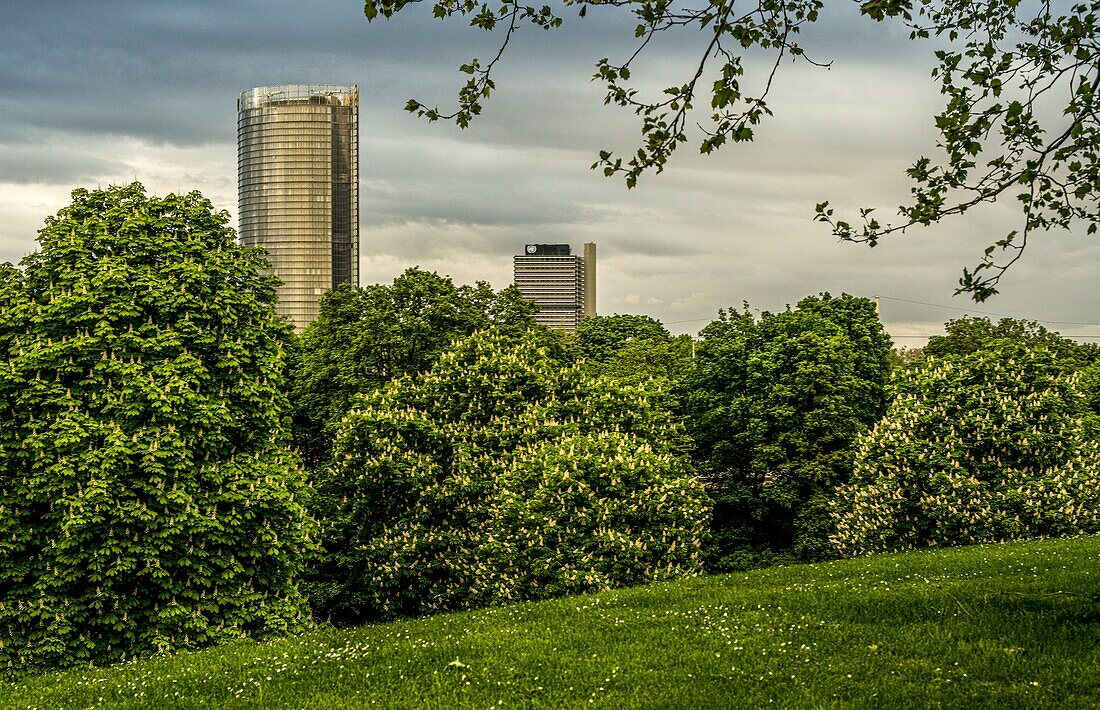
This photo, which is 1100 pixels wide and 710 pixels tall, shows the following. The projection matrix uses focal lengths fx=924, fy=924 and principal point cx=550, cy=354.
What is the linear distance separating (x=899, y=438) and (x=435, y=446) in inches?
744

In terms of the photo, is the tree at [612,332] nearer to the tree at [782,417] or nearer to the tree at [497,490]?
the tree at [782,417]

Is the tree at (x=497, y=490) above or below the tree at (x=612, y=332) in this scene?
below

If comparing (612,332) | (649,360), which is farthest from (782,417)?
(612,332)

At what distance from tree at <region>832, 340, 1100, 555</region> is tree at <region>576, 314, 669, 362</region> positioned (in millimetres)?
42352

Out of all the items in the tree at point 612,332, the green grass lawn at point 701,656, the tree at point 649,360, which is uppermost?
the tree at point 612,332

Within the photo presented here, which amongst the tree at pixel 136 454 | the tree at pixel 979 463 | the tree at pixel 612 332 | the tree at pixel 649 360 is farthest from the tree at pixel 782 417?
the tree at pixel 612 332

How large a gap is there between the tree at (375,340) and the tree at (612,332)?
30024mm

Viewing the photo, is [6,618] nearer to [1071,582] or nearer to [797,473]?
[1071,582]

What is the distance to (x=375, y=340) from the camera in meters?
47.5

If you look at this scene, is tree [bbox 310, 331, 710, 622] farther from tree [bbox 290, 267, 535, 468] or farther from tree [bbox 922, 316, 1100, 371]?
tree [bbox 922, 316, 1100, 371]

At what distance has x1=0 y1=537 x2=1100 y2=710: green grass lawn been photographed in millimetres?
12344

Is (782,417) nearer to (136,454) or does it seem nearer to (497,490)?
(497,490)

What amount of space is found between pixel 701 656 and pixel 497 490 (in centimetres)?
2147

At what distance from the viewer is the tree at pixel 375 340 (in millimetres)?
46656
